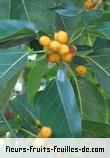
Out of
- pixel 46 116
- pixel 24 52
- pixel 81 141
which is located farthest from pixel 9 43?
pixel 81 141

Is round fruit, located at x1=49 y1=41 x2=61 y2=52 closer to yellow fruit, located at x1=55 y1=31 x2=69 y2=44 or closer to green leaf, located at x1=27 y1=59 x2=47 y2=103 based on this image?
yellow fruit, located at x1=55 y1=31 x2=69 y2=44

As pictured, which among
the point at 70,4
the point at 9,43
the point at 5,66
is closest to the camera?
the point at 5,66

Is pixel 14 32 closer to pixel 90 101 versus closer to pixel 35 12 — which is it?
pixel 35 12

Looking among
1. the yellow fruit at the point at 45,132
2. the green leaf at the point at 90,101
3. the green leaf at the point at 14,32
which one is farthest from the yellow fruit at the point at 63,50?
the green leaf at the point at 90,101

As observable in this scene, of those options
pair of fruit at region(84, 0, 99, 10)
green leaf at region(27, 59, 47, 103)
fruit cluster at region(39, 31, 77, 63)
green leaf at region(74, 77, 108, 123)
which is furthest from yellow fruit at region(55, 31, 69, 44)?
green leaf at region(74, 77, 108, 123)

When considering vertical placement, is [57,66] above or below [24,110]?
above

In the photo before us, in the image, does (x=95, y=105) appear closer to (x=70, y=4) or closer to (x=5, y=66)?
(x=70, y=4)


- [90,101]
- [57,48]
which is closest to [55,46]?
[57,48]
